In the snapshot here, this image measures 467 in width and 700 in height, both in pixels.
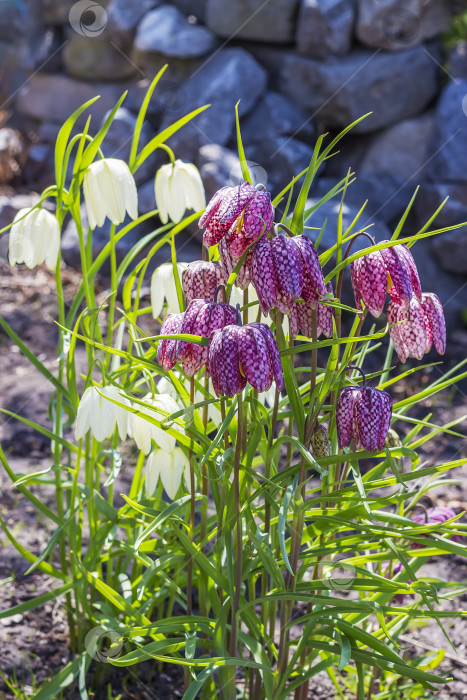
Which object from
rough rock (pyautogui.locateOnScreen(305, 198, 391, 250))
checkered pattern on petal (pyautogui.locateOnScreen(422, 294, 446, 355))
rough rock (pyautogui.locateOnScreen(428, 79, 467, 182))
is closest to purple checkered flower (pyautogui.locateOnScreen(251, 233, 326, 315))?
checkered pattern on petal (pyautogui.locateOnScreen(422, 294, 446, 355))

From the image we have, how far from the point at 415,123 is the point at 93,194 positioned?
8.68 ft

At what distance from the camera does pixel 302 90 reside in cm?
371

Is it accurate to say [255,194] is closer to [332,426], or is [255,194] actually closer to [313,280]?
[313,280]

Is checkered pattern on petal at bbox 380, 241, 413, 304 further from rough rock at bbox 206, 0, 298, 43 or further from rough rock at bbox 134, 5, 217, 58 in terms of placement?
rough rock at bbox 134, 5, 217, 58

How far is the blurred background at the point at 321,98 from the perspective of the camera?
10.9ft

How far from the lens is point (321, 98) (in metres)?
3.66

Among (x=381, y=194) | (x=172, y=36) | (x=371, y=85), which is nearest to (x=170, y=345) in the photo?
(x=381, y=194)

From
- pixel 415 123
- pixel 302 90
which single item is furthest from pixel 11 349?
pixel 415 123

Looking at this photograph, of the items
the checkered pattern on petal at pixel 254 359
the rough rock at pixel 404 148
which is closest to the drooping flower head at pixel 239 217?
the checkered pattern on petal at pixel 254 359

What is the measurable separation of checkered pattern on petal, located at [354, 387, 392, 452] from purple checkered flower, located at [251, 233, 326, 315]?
6.8 inches

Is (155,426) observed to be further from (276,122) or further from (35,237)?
(276,122)

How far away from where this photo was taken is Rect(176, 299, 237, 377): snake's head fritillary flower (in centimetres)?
99

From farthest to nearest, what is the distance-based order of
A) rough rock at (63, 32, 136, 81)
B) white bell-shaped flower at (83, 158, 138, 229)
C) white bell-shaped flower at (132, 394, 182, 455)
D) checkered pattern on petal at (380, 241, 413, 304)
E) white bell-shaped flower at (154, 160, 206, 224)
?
1. rough rock at (63, 32, 136, 81)
2. white bell-shaped flower at (154, 160, 206, 224)
3. white bell-shaped flower at (83, 158, 138, 229)
4. white bell-shaped flower at (132, 394, 182, 455)
5. checkered pattern on petal at (380, 241, 413, 304)

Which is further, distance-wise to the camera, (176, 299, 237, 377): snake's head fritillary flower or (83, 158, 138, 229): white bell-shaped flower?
(83, 158, 138, 229): white bell-shaped flower
